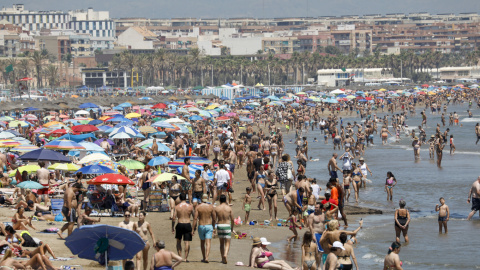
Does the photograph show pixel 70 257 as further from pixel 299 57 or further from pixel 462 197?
pixel 299 57

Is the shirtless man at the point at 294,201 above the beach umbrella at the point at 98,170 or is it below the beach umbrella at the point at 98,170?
below

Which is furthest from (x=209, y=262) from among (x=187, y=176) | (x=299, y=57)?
(x=299, y=57)

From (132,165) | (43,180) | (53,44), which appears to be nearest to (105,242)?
(43,180)

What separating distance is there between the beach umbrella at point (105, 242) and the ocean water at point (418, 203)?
4271mm

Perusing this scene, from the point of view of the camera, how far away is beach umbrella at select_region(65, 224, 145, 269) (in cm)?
914

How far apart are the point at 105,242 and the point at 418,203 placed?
504 inches

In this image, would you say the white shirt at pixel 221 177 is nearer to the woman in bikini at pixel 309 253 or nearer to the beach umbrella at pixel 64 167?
the beach umbrella at pixel 64 167

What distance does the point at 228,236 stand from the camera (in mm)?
11969

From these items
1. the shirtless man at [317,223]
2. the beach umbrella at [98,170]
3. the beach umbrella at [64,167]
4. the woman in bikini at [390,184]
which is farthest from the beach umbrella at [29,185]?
the woman in bikini at [390,184]

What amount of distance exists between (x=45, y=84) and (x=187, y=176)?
99.0m

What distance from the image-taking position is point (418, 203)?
66.7 ft

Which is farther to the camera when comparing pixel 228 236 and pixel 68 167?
pixel 68 167

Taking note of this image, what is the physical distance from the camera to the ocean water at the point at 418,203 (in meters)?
13.6

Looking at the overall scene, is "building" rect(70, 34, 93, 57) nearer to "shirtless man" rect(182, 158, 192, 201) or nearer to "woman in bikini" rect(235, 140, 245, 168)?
"woman in bikini" rect(235, 140, 245, 168)
